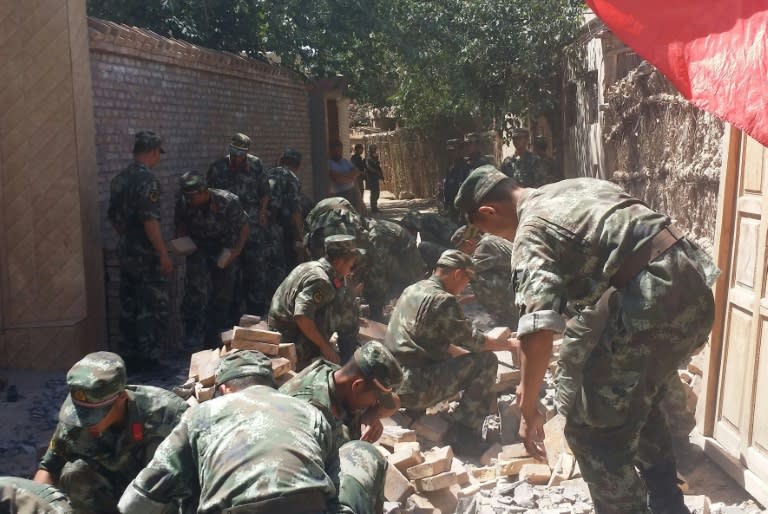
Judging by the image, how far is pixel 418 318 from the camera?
18.5 feet

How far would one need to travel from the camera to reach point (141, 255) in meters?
6.79

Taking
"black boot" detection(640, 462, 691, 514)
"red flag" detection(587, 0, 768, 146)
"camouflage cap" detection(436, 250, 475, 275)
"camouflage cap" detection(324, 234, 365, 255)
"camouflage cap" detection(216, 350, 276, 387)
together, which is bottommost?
"black boot" detection(640, 462, 691, 514)

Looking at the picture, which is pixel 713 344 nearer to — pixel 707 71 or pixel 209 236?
pixel 707 71

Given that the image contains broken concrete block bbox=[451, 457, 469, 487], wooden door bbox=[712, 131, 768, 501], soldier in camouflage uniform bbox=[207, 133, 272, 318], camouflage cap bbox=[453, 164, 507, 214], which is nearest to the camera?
camouflage cap bbox=[453, 164, 507, 214]

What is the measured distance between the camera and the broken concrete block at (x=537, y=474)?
483 cm

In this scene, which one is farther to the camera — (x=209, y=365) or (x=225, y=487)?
(x=209, y=365)

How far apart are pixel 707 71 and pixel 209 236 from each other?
174 inches

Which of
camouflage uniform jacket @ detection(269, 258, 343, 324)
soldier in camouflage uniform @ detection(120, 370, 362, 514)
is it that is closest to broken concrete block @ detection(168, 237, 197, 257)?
camouflage uniform jacket @ detection(269, 258, 343, 324)

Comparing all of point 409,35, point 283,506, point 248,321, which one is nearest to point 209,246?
point 248,321

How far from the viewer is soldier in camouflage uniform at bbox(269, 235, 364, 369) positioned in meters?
5.73

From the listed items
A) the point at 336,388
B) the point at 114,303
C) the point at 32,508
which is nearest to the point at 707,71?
the point at 336,388

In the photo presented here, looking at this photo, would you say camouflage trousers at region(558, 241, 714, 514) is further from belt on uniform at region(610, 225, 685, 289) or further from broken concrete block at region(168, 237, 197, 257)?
broken concrete block at region(168, 237, 197, 257)

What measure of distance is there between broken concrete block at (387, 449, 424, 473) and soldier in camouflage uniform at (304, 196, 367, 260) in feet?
9.53

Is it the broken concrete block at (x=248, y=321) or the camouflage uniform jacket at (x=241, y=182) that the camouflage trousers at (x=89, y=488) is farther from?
the camouflage uniform jacket at (x=241, y=182)
